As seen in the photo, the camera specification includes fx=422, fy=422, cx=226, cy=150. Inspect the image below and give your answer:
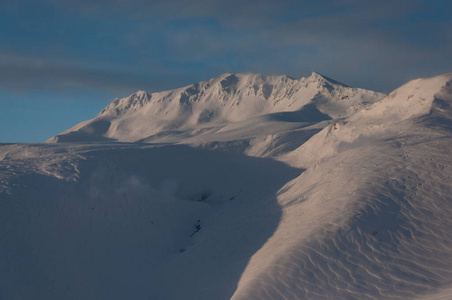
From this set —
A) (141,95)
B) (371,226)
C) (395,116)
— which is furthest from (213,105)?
(371,226)

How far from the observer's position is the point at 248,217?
843 inches

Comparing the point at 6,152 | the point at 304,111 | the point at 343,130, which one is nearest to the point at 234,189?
the point at 343,130

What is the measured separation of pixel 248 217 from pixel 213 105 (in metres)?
67.7

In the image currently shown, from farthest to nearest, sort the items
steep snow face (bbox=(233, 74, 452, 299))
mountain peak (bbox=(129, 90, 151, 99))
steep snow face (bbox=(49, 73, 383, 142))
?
mountain peak (bbox=(129, 90, 151, 99)) → steep snow face (bbox=(49, 73, 383, 142)) → steep snow face (bbox=(233, 74, 452, 299))

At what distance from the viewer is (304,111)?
66.4m

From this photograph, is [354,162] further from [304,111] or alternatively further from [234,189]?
[304,111]

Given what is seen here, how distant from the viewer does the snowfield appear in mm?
14211

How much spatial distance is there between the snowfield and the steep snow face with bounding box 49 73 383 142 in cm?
3894

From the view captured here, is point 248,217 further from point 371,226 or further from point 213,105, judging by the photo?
point 213,105

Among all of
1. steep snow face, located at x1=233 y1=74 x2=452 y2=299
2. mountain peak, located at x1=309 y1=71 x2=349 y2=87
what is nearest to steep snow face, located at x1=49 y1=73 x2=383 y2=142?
mountain peak, located at x1=309 y1=71 x2=349 y2=87

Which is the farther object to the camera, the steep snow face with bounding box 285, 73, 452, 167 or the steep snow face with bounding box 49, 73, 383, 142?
the steep snow face with bounding box 49, 73, 383, 142

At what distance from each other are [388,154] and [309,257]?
858 centimetres

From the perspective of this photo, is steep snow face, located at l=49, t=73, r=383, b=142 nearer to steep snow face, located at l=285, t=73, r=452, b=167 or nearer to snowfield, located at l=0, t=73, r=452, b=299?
steep snow face, located at l=285, t=73, r=452, b=167

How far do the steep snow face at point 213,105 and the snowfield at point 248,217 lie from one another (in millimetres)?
38943
